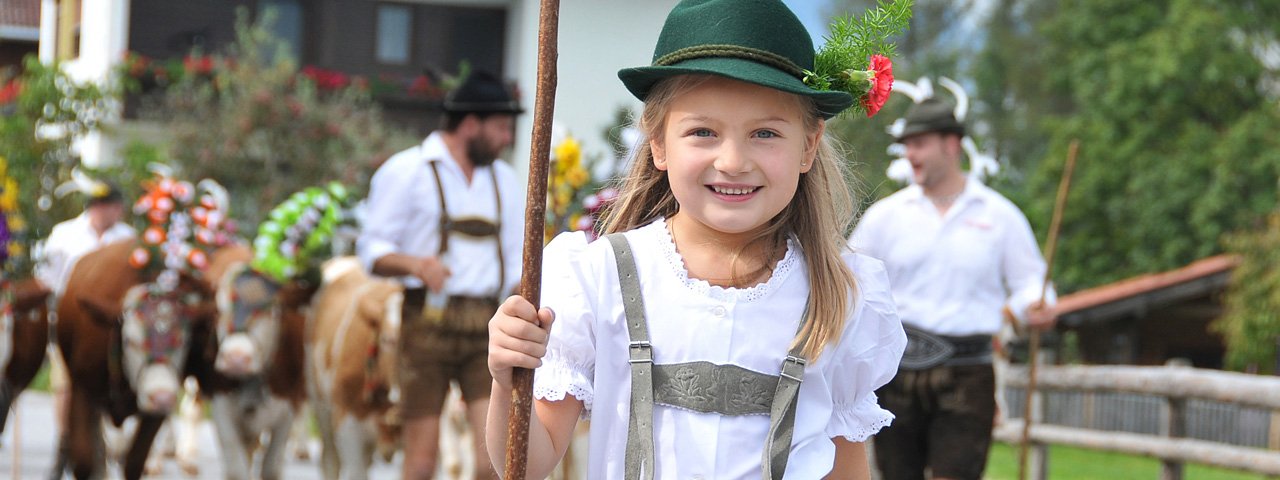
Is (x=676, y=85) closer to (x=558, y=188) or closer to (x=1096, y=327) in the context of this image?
(x=558, y=188)

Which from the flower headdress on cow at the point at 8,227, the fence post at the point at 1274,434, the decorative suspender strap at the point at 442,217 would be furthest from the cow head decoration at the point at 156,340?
the fence post at the point at 1274,434

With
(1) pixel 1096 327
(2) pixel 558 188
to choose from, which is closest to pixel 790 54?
(2) pixel 558 188

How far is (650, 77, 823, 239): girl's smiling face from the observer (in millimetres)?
3078

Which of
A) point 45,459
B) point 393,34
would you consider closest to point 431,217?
point 45,459

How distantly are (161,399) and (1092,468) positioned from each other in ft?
46.5

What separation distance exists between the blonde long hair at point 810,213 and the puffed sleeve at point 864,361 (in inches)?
1.9

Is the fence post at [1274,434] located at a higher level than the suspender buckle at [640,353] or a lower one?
lower

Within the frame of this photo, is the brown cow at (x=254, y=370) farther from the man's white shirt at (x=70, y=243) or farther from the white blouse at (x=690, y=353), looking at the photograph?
the white blouse at (x=690, y=353)

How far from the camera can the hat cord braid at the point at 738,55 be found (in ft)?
10.0

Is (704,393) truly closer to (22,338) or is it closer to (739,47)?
(739,47)

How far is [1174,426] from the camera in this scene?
10266mm

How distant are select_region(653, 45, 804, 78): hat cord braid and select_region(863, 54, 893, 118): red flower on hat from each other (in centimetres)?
18

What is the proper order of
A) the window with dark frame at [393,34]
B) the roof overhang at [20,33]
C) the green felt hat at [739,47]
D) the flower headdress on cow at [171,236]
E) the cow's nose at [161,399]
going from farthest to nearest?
the roof overhang at [20,33], the window with dark frame at [393,34], the flower headdress on cow at [171,236], the cow's nose at [161,399], the green felt hat at [739,47]

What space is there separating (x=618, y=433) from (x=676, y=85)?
2.10 feet
